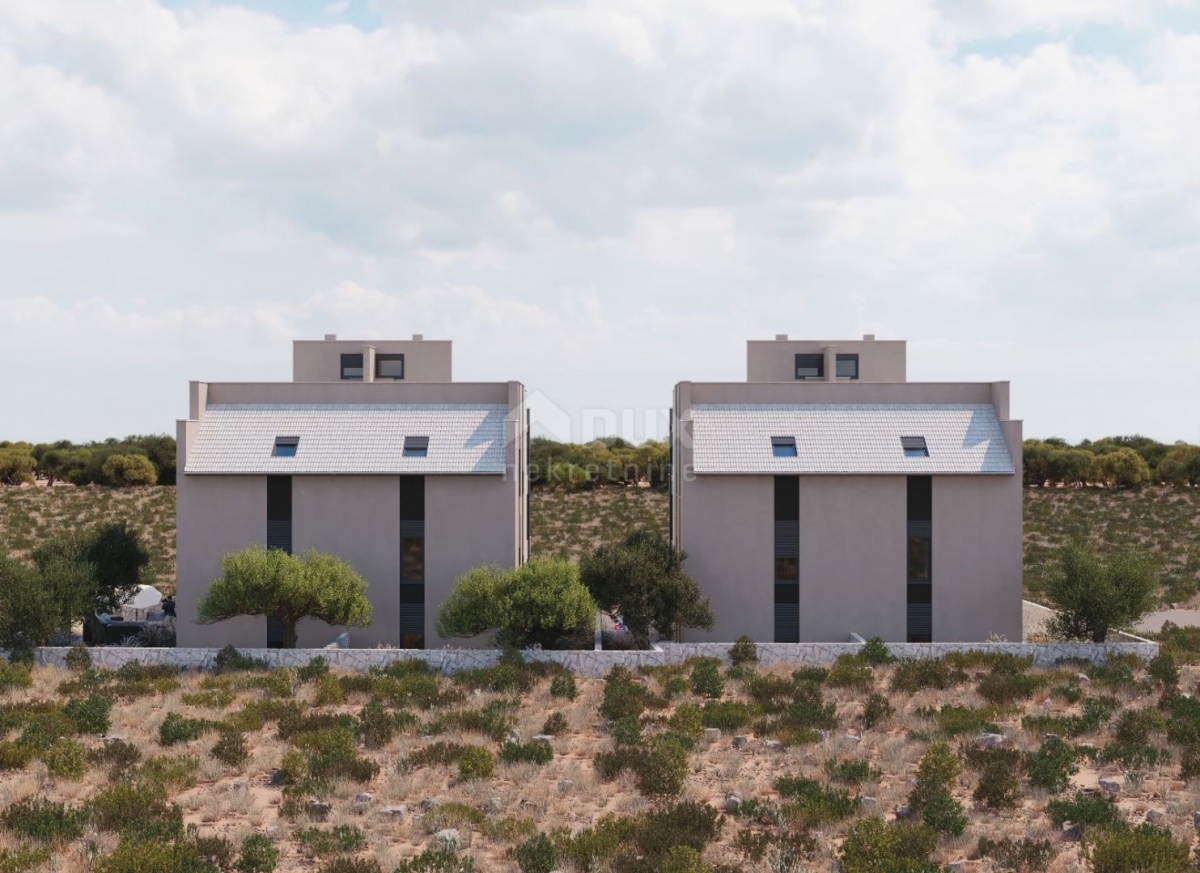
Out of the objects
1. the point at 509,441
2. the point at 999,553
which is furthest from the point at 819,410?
the point at 509,441

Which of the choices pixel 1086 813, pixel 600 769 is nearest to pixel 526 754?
pixel 600 769

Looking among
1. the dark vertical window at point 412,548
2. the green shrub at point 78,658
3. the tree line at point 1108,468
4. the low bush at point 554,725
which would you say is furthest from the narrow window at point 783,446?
the tree line at point 1108,468

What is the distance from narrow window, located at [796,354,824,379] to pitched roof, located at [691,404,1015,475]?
17.5ft

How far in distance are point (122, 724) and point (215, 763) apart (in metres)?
4.94

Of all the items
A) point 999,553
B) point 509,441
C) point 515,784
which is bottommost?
point 515,784

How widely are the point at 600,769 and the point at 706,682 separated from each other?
681cm

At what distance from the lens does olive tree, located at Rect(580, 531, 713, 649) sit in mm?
30500

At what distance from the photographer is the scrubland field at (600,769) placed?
15.8 m

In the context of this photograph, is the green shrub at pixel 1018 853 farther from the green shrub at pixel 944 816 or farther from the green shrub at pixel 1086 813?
the green shrub at pixel 1086 813

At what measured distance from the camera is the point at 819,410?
35.0 meters

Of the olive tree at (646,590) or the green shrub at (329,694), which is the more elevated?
the olive tree at (646,590)

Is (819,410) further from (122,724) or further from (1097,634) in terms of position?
(122,724)

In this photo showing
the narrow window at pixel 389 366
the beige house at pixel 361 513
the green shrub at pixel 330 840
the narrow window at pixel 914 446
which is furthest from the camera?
the narrow window at pixel 389 366

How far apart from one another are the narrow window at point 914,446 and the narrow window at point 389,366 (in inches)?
814
